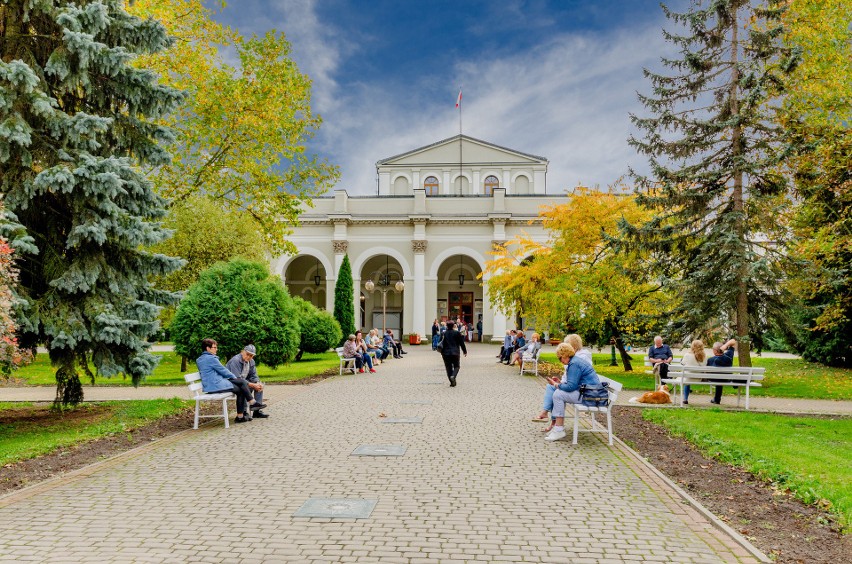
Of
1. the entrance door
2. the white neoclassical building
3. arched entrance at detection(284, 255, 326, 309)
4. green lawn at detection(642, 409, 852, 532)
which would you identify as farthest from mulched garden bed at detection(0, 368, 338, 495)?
the entrance door

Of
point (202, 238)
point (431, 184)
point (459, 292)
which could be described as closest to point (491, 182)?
point (431, 184)

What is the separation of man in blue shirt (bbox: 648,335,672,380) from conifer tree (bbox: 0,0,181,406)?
11.7 m

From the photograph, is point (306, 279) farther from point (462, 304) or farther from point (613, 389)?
point (613, 389)

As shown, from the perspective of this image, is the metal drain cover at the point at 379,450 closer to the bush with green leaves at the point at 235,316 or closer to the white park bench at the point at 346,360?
the bush with green leaves at the point at 235,316

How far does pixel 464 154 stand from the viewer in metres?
51.2

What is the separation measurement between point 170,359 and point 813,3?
27170 mm

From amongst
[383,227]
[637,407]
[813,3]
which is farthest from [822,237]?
[383,227]

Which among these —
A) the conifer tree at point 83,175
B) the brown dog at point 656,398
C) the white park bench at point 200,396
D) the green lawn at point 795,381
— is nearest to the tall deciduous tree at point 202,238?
the conifer tree at point 83,175

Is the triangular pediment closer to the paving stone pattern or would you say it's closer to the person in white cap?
the person in white cap

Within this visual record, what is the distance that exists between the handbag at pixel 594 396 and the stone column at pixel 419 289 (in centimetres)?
3485

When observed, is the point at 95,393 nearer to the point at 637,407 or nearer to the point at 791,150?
the point at 637,407

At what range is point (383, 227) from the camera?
147ft

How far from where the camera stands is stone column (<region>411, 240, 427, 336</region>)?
1720 inches

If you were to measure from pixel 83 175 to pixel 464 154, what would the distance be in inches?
1729
